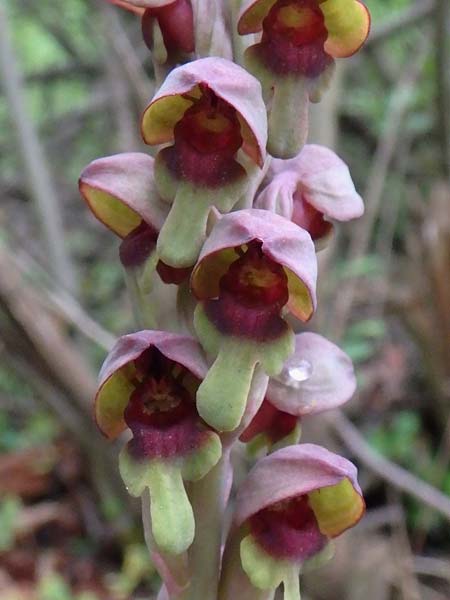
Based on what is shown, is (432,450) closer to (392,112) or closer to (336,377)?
(392,112)

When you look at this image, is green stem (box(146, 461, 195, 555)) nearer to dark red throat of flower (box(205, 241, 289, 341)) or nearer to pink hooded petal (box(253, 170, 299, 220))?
dark red throat of flower (box(205, 241, 289, 341))

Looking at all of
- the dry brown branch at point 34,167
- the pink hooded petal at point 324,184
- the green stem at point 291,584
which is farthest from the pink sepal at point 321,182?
the dry brown branch at point 34,167

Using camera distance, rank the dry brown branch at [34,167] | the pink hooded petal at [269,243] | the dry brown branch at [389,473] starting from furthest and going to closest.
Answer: the dry brown branch at [34,167] → the dry brown branch at [389,473] → the pink hooded petal at [269,243]

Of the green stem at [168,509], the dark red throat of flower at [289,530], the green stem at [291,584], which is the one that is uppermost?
the green stem at [168,509]

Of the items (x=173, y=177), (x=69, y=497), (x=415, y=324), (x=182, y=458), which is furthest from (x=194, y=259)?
(x=69, y=497)

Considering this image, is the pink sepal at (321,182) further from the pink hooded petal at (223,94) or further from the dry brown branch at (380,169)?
the dry brown branch at (380,169)

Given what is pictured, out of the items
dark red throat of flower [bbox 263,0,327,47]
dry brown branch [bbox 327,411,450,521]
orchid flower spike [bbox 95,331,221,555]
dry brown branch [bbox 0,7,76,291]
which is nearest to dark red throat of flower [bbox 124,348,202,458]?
orchid flower spike [bbox 95,331,221,555]
